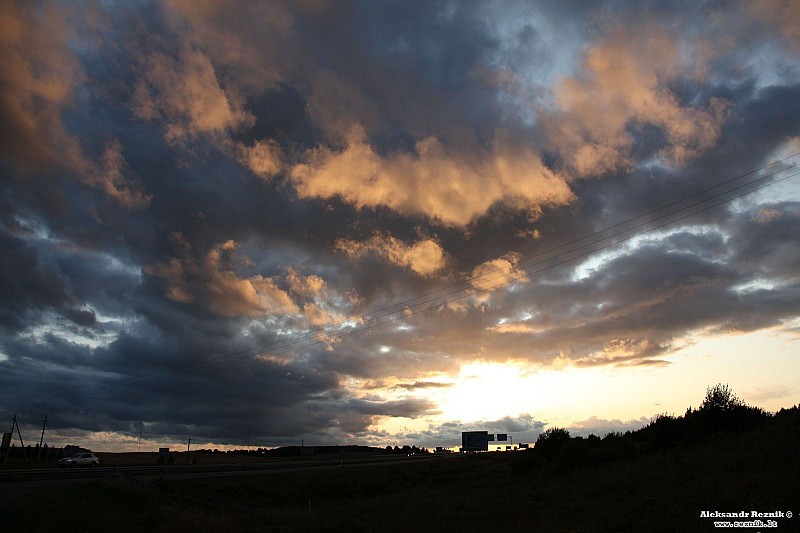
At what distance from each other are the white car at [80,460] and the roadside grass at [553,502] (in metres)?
41.6

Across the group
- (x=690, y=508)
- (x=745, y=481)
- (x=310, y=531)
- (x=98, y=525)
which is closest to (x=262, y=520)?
(x=310, y=531)

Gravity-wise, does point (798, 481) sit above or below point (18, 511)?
above

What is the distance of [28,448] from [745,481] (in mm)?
150298

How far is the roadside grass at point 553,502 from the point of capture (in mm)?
23250

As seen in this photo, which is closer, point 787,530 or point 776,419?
point 787,530

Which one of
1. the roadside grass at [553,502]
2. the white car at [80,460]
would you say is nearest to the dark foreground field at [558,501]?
the roadside grass at [553,502]

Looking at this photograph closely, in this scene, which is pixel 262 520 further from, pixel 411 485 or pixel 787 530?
pixel 411 485

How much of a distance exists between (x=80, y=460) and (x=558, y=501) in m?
80.0

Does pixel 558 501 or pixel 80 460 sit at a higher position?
pixel 558 501

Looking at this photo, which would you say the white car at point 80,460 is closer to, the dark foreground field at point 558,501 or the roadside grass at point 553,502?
the roadside grass at point 553,502

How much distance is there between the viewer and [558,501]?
3272 cm

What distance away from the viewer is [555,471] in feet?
159

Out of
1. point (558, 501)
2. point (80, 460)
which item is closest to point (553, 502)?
point (558, 501)

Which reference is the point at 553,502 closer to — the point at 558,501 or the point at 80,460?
the point at 558,501
